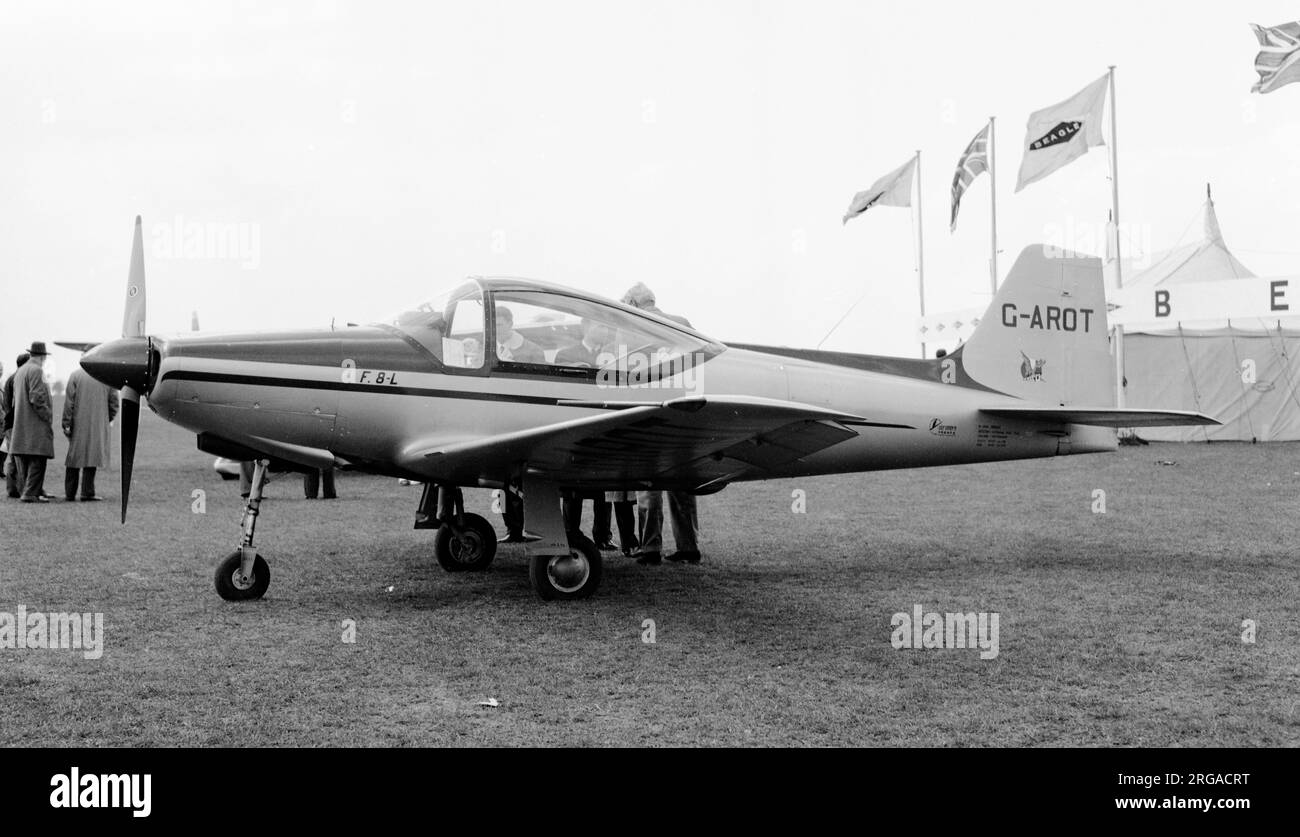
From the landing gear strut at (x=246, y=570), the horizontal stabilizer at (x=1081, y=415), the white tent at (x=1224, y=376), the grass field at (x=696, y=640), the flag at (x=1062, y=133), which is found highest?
the flag at (x=1062, y=133)

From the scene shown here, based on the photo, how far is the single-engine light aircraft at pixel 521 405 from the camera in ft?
21.1

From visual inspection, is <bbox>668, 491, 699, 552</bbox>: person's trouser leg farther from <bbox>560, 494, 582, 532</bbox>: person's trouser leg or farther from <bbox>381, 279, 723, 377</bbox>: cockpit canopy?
<bbox>381, 279, 723, 377</bbox>: cockpit canopy

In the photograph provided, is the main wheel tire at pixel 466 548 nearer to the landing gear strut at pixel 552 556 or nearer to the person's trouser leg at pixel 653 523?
the person's trouser leg at pixel 653 523

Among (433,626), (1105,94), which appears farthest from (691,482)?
(1105,94)

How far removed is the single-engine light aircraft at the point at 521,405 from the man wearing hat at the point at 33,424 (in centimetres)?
737

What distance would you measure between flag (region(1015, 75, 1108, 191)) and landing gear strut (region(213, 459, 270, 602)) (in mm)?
20942

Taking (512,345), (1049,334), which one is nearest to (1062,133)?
(1049,334)

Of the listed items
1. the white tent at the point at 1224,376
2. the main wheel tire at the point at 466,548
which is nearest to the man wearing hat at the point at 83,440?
the main wheel tire at the point at 466,548

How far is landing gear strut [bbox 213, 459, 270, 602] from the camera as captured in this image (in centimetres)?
668

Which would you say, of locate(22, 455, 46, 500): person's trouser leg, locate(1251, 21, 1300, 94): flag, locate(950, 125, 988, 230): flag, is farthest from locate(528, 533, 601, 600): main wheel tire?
locate(950, 125, 988, 230): flag

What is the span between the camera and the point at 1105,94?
76.8 ft
